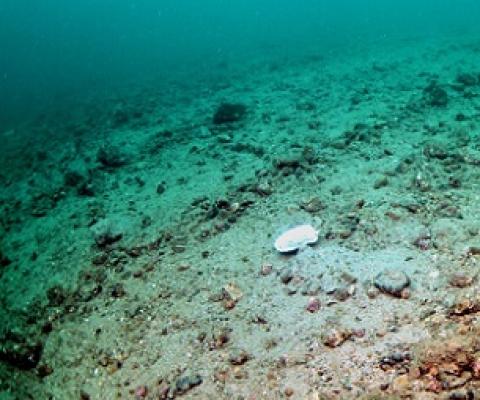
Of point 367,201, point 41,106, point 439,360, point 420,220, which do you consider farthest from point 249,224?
point 41,106

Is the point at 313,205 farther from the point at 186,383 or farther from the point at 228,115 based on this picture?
the point at 228,115

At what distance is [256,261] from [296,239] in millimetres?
587

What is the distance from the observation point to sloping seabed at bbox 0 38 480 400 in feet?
12.6

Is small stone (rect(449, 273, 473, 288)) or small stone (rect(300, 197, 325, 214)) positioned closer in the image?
small stone (rect(449, 273, 473, 288))

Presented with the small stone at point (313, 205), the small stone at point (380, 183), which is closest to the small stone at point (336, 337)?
the small stone at point (313, 205)

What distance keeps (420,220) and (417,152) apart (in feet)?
7.82

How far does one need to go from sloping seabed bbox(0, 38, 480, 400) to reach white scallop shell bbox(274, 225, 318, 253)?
0.11 m

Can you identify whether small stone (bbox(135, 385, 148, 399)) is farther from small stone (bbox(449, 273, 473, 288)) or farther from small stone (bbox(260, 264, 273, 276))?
small stone (bbox(449, 273, 473, 288))

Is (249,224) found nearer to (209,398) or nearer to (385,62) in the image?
(209,398)

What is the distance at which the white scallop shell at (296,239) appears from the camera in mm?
5273

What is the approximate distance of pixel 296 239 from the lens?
17.5 ft

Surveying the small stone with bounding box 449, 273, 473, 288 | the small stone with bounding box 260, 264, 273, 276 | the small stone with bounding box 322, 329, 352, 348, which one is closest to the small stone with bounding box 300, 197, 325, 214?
the small stone with bounding box 260, 264, 273, 276

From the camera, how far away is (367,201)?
601 cm

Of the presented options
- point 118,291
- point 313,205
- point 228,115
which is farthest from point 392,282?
point 228,115
